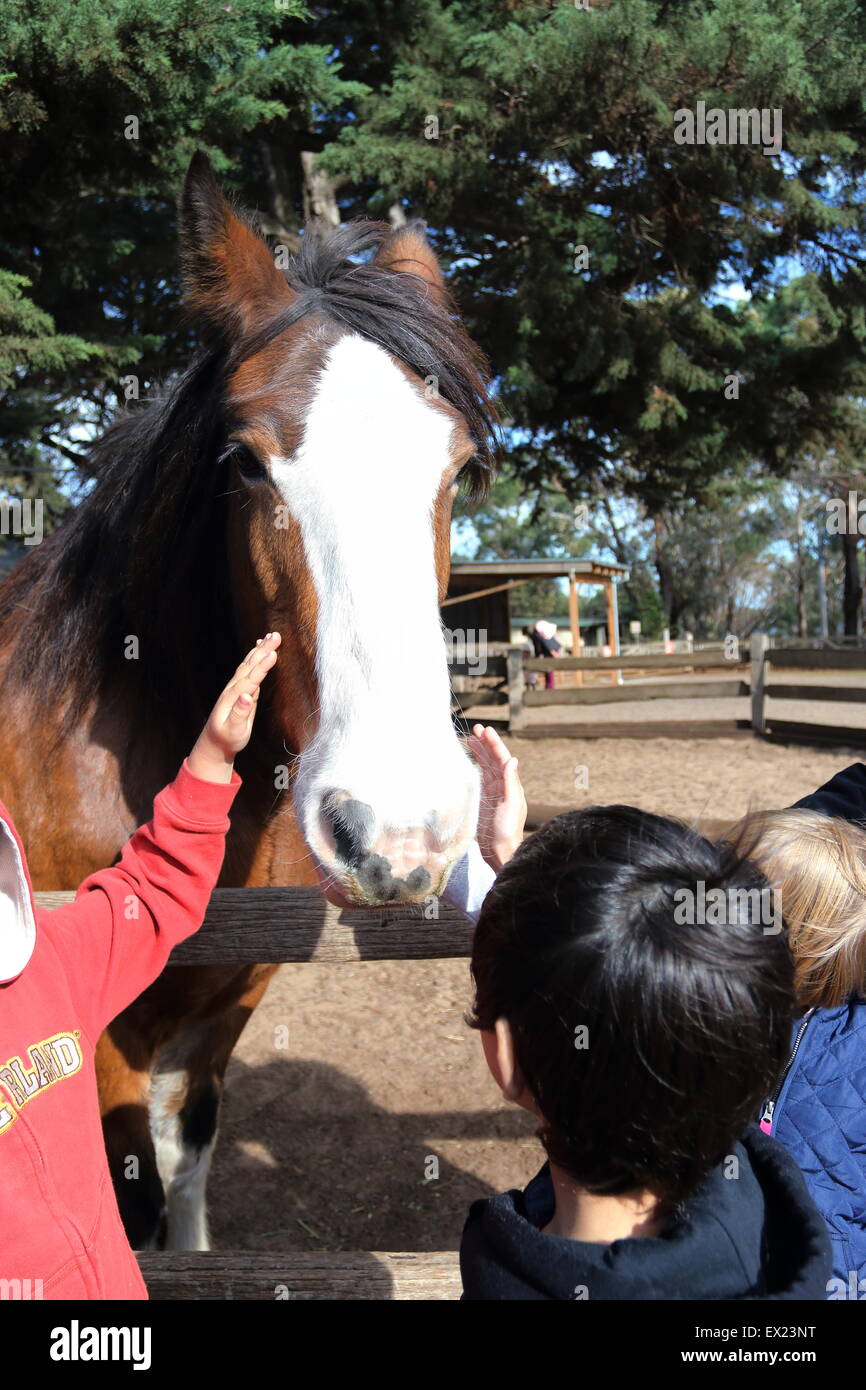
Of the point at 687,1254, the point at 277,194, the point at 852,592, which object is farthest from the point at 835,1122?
the point at 852,592

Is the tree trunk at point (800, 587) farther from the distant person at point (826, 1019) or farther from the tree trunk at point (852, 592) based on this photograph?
the distant person at point (826, 1019)

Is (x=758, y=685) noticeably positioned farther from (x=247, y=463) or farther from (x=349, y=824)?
(x=349, y=824)

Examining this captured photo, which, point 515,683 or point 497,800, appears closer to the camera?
point 497,800

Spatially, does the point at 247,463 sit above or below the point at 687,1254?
above

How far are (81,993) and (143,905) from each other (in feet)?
0.58

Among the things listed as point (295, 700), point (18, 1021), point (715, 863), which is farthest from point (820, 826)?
point (18, 1021)

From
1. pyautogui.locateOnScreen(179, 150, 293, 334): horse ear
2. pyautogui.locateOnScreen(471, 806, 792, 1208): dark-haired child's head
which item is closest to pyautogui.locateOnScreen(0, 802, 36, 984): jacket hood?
pyautogui.locateOnScreen(471, 806, 792, 1208): dark-haired child's head

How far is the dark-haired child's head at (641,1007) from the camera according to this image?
3.02ft

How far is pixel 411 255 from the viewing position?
8.19ft

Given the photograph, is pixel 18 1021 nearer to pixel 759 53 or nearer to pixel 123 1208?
pixel 123 1208

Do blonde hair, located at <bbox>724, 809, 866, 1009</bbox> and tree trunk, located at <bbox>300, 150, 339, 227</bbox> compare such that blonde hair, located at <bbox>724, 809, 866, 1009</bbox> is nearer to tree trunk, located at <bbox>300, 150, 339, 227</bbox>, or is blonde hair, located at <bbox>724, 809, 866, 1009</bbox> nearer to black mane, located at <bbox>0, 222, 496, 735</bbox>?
black mane, located at <bbox>0, 222, 496, 735</bbox>

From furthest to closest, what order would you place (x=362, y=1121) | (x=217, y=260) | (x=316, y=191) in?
(x=316, y=191), (x=362, y=1121), (x=217, y=260)

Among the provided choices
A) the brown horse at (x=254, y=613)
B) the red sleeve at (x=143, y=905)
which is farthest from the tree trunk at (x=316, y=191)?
the red sleeve at (x=143, y=905)

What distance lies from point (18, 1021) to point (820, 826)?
4.42 ft
